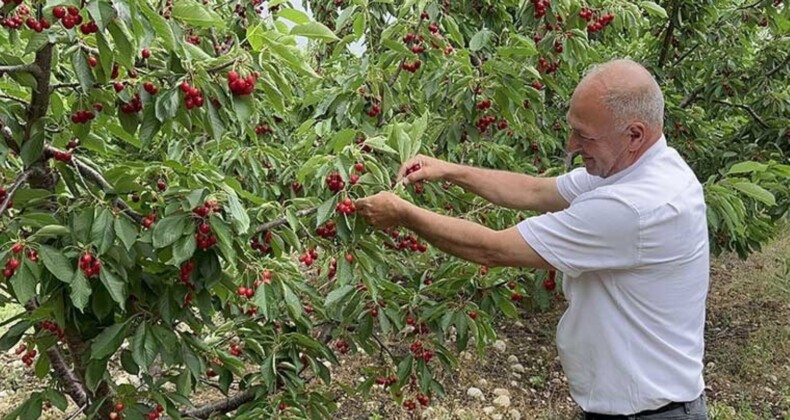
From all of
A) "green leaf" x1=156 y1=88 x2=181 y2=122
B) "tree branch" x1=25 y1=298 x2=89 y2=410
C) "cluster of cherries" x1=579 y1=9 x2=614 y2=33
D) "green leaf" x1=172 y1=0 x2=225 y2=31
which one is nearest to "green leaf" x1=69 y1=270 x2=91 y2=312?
"green leaf" x1=156 y1=88 x2=181 y2=122

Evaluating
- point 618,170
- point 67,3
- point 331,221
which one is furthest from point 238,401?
point 67,3

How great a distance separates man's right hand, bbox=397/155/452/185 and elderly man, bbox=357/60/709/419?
0.02 m

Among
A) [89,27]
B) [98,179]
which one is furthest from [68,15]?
[98,179]

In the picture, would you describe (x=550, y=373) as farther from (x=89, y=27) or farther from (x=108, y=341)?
(x=89, y=27)

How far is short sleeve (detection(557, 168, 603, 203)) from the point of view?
2602 millimetres

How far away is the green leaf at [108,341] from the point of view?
2010mm

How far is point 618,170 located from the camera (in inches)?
87.4

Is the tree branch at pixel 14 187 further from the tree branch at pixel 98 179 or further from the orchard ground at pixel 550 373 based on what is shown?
the orchard ground at pixel 550 373

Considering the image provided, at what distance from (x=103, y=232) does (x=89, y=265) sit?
0.28ft

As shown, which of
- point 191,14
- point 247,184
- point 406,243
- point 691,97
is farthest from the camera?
point 691,97

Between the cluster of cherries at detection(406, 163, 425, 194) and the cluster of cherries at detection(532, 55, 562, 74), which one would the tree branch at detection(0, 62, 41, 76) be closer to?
the cluster of cherries at detection(406, 163, 425, 194)

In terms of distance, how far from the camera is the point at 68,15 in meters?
1.48

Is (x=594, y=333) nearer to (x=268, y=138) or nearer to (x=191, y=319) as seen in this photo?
(x=191, y=319)

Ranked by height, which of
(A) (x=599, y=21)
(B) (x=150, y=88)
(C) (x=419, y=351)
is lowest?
(C) (x=419, y=351)
